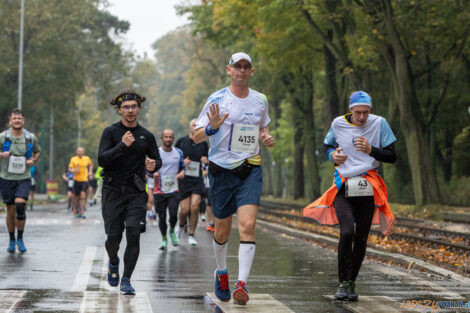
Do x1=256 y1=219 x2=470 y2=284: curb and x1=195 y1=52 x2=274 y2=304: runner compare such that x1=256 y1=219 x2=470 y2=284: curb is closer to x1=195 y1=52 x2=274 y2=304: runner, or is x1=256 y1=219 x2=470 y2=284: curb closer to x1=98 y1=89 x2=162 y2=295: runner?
x1=195 y1=52 x2=274 y2=304: runner

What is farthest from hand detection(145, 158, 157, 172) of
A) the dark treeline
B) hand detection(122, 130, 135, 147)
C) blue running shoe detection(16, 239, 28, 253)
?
the dark treeline

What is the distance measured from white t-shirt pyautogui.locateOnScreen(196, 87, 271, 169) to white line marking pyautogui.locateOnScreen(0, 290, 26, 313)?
2.17 m

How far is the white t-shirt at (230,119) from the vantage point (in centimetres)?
809

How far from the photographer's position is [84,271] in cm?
1048

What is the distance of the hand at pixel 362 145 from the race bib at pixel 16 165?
19.8 ft

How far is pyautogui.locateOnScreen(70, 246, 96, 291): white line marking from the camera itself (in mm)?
9016

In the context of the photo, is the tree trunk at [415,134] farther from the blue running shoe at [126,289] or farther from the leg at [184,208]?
the blue running shoe at [126,289]

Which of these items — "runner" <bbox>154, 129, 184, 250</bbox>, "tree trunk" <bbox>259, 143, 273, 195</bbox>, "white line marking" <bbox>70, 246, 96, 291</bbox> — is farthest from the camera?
"tree trunk" <bbox>259, 143, 273, 195</bbox>

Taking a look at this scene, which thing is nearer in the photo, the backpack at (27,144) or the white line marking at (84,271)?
the white line marking at (84,271)

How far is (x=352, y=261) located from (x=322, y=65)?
31.2 meters

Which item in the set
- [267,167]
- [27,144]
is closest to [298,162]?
[267,167]

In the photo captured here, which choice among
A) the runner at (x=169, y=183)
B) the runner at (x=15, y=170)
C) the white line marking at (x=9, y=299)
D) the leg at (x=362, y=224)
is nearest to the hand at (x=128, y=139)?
the white line marking at (x=9, y=299)

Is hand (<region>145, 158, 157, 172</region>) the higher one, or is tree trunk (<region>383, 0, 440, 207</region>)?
tree trunk (<region>383, 0, 440, 207</region>)

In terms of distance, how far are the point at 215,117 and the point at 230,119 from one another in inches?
9.3
